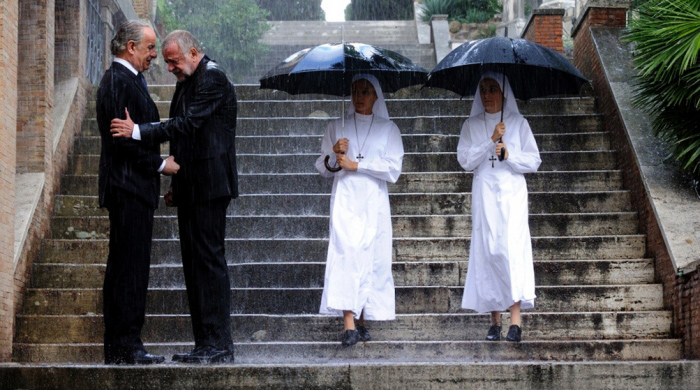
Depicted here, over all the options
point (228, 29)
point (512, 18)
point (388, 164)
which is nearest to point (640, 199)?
point (388, 164)

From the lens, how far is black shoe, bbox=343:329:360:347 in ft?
26.2

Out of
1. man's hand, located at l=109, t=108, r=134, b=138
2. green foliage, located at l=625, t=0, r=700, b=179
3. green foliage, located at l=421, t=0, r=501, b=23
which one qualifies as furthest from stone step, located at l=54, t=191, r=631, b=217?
green foliage, located at l=421, t=0, r=501, b=23

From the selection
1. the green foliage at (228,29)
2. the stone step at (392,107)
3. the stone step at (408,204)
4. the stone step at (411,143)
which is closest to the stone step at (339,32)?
the green foliage at (228,29)

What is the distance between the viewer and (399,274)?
9.31 metres

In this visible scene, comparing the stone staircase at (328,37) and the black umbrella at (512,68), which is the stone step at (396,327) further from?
the stone staircase at (328,37)

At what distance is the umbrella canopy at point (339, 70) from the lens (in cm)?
818

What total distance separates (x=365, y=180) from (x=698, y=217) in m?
2.74

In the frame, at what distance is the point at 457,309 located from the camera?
8.98 metres

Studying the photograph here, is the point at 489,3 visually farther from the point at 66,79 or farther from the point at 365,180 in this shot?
the point at 365,180

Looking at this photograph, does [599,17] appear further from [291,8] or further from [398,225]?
[291,8]

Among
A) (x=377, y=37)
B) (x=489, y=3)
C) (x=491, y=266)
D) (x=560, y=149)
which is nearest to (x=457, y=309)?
(x=491, y=266)

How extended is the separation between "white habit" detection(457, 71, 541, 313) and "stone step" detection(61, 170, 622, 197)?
2024mm

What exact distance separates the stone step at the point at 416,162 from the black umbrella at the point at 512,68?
6.58ft

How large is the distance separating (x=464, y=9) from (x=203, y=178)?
21458mm
